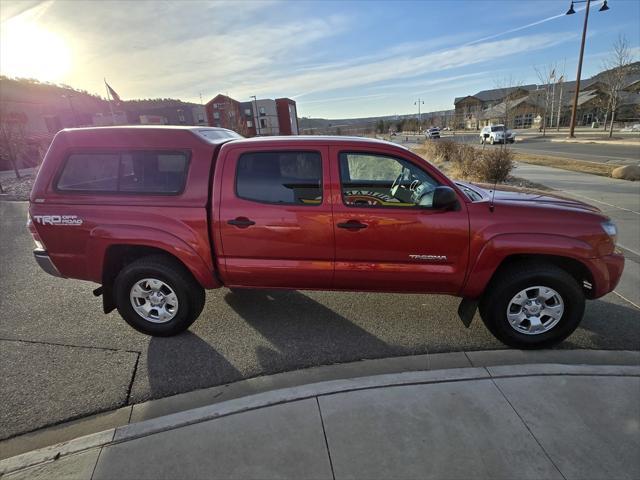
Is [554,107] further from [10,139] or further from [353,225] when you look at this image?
[353,225]

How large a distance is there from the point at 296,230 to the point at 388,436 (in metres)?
1.74

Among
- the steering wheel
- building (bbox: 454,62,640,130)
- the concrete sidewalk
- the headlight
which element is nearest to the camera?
the concrete sidewalk

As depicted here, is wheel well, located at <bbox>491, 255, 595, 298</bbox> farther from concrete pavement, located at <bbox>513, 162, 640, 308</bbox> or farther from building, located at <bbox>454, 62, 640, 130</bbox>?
building, located at <bbox>454, 62, 640, 130</bbox>

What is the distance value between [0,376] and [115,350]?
0.87m

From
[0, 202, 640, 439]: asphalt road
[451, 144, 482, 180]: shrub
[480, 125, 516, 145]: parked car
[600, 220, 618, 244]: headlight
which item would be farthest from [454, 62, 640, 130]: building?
[0, 202, 640, 439]: asphalt road

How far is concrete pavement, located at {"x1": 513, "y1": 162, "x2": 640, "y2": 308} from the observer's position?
4.49m

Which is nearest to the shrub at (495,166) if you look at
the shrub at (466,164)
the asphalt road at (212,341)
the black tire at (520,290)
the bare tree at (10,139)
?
the shrub at (466,164)

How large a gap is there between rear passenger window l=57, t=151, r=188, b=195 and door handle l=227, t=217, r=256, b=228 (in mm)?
594

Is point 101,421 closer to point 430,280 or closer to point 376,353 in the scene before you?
point 376,353

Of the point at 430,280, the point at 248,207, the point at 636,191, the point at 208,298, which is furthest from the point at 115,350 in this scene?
the point at 636,191

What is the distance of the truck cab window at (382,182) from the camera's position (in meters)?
3.11

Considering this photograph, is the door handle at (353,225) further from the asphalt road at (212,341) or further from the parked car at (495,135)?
the parked car at (495,135)

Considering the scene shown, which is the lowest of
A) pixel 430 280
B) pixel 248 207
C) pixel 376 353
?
pixel 376 353

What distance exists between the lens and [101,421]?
97.2 inches
